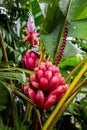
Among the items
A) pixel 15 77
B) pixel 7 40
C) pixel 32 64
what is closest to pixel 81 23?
pixel 32 64

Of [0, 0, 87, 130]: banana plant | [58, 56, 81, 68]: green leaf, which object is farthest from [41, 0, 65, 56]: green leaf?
[58, 56, 81, 68]: green leaf

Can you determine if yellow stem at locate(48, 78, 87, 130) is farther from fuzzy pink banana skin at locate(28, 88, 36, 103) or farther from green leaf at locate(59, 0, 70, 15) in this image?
green leaf at locate(59, 0, 70, 15)

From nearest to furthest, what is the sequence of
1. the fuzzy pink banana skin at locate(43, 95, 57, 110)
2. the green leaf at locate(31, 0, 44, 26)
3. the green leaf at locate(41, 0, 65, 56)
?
the fuzzy pink banana skin at locate(43, 95, 57, 110), the green leaf at locate(41, 0, 65, 56), the green leaf at locate(31, 0, 44, 26)

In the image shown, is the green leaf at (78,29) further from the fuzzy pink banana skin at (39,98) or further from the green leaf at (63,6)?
the fuzzy pink banana skin at (39,98)

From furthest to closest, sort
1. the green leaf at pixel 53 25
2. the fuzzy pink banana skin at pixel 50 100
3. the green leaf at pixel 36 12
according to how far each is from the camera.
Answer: the green leaf at pixel 36 12
the green leaf at pixel 53 25
the fuzzy pink banana skin at pixel 50 100

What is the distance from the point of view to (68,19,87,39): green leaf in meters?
0.87

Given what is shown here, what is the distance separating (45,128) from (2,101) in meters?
0.15

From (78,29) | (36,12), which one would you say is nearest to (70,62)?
(78,29)

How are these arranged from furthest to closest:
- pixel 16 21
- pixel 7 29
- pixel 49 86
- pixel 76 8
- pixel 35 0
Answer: pixel 16 21 → pixel 7 29 → pixel 35 0 → pixel 76 8 → pixel 49 86

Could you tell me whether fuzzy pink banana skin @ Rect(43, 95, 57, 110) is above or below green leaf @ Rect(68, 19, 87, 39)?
below

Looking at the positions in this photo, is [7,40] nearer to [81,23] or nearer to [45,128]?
[81,23]

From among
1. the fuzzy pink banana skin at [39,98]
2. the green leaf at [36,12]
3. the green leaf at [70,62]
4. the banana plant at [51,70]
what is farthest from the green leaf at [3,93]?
the green leaf at [36,12]

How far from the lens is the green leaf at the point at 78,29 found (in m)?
0.87

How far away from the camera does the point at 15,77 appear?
70 centimetres
